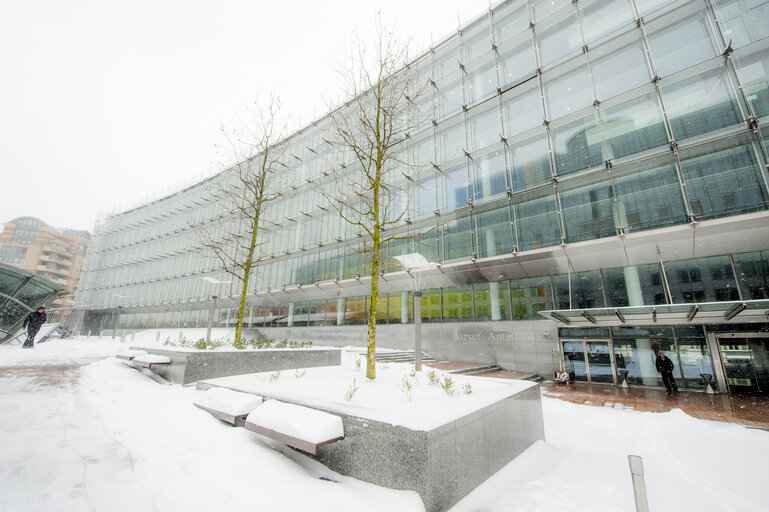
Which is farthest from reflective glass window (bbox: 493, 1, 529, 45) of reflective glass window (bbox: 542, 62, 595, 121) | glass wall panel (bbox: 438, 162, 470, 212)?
glass wall panel (bbox: 438, 162, 470, 212)

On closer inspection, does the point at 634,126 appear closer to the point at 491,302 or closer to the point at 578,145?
the point at 578,145

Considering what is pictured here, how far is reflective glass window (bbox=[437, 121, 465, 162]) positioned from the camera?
873 inches

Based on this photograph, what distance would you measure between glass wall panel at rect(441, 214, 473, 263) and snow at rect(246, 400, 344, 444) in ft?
53.7

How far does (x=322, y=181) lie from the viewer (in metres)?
30.3

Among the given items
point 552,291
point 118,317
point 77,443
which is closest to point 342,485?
point 77,443

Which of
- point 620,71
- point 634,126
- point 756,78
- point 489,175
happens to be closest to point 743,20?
point 756,78

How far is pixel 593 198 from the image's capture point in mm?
16469

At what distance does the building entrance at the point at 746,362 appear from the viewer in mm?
13109

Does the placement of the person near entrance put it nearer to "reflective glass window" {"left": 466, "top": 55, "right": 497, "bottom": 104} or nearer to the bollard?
the bollard

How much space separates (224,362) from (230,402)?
4.49 m

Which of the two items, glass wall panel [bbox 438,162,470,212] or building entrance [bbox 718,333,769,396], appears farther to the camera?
glass wall panel [bbox 438,162,470,212]

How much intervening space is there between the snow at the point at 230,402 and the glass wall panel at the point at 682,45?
72.9 ft

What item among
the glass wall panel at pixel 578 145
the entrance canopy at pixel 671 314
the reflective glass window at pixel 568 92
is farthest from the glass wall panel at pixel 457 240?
the reflective glass window at pixel 568 92

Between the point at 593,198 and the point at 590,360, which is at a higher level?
the point at 593,198
